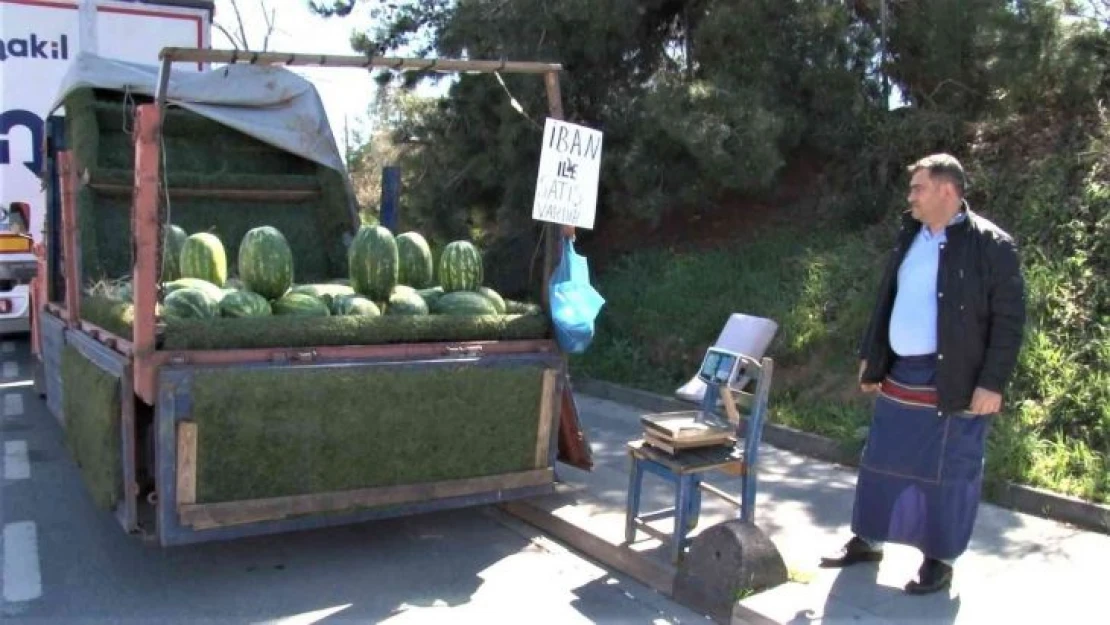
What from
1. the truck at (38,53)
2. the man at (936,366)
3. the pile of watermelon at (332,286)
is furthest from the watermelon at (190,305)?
the truck at (38,53)

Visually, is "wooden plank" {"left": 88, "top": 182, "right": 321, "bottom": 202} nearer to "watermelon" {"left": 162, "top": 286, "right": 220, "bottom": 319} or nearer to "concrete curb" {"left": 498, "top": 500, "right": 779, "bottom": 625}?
"watermelon" {"left": 162, "top": 286, "right": 220, "bottom": 319}

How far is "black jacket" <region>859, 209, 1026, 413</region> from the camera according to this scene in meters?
4.04

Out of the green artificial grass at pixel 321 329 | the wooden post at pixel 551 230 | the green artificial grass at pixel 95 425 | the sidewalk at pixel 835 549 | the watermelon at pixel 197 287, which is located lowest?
the sidewalk at pixel 835 549

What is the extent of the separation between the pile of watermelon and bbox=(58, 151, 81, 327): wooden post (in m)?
0.66

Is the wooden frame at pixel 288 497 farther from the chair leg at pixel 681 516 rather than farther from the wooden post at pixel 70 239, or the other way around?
the wooden post at pixel 70 239

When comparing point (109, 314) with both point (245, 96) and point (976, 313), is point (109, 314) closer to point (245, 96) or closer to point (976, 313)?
point (245, 96)

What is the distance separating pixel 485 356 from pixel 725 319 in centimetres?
455

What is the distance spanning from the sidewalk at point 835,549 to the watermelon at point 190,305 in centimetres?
225

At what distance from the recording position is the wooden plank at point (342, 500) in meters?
4.36

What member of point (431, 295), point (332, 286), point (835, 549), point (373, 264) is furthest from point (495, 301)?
point (835, 549)

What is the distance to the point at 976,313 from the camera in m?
4.07

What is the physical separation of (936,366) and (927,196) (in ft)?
2.44

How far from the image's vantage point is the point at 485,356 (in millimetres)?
5039

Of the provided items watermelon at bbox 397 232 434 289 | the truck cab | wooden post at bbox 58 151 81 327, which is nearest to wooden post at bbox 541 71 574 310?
watermelon at bbox 397 232 434 289
